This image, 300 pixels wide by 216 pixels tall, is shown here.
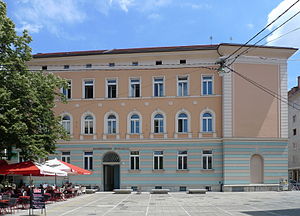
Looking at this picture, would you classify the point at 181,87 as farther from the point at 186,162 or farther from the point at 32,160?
the point at 32,160

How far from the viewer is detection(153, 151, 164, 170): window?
36.4m

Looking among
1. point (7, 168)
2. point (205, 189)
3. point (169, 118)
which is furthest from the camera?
point (169, 118)

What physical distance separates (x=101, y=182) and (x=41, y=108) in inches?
621

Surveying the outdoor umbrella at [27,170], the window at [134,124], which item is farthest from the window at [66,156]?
the outdoor umbrella at [27,170]

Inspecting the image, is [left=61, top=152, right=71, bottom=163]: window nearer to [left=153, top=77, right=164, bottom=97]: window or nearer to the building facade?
[left=153, top=77, right=164, bottom=97]: window

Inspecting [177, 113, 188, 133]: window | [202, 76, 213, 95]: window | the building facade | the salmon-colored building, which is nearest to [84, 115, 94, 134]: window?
the salmon-colored building

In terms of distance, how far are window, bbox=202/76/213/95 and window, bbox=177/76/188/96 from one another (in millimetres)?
1587

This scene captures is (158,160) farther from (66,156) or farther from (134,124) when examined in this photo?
(66,156)

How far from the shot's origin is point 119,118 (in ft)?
122

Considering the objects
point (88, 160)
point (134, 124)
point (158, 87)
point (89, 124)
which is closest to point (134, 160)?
point (134, 124)

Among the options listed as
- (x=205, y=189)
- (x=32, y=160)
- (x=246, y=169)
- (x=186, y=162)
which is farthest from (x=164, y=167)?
(x=32, y=160)

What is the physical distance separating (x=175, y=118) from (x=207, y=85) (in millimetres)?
4301

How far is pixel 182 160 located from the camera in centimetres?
3622

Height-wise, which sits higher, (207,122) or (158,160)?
(207,122)
